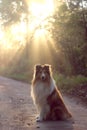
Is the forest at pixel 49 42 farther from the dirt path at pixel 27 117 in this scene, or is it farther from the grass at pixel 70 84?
the dirt path at pixel 27 117

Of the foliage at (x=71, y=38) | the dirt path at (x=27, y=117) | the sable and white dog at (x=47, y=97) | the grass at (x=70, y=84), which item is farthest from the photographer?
the foliage at (x=71, y=38)

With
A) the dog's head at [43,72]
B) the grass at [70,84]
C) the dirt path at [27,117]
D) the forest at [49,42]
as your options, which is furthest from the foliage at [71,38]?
the dog's head at [43,72]

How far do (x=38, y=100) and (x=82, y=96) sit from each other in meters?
7.18

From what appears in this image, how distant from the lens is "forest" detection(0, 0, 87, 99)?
2383 centimetres

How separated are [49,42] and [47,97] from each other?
842 inches

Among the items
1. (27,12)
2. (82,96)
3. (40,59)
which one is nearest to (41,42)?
(40,59)

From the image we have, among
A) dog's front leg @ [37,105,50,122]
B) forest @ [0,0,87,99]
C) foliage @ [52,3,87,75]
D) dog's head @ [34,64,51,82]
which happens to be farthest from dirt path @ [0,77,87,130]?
foliage @ [52,3,87,75]

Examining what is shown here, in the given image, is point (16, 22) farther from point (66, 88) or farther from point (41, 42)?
point (66, 88)

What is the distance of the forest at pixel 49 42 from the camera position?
2383cm

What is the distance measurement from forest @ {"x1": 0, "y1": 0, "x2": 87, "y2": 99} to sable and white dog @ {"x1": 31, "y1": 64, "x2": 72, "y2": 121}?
23.2 ft

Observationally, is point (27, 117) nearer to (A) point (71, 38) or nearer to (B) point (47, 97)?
(B) point (47, 97)

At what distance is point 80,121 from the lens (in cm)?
1096

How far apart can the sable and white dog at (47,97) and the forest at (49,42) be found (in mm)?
7077

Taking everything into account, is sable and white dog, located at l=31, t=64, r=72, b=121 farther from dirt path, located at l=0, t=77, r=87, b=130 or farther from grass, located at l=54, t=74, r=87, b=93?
grass, located at l=54, t=74, r=87, b=93
